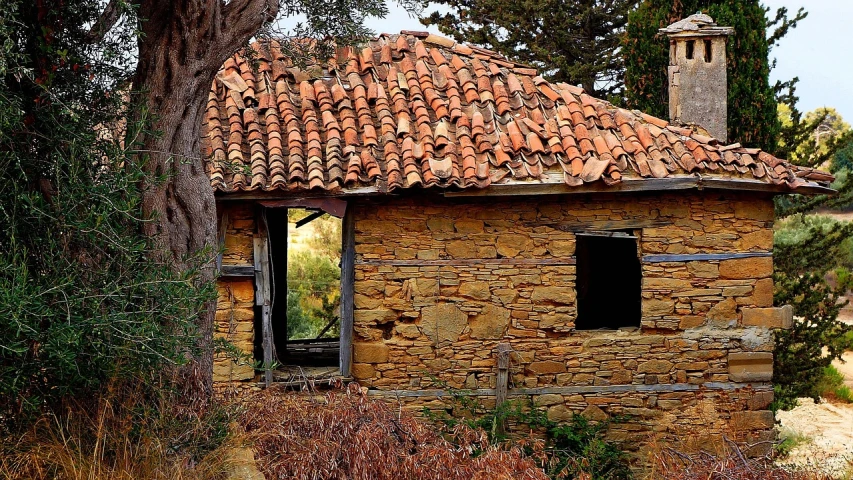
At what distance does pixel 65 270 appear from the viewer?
4527 mm

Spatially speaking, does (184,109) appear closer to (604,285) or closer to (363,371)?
(363,371)

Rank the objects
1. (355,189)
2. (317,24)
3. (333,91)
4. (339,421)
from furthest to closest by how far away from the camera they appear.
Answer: (333,91) → (355,189) → (317,24) → (339,421)

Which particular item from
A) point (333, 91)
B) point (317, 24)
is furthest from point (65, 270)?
point (333, 91)

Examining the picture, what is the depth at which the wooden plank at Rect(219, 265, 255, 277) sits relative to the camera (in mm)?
8922

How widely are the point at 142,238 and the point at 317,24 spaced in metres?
2.41

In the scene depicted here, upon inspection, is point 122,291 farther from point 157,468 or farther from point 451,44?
point 451,44

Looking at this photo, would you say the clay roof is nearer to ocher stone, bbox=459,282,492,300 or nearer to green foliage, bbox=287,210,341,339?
ocher stone, bbox=459,282,492,300

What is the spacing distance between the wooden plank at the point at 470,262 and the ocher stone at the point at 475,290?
20 centimetres

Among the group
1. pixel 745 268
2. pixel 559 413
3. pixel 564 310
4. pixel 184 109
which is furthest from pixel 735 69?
pixel 184 109

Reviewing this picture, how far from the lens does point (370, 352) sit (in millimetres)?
9188

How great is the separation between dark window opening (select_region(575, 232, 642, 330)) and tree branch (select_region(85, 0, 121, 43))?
8.85 meters

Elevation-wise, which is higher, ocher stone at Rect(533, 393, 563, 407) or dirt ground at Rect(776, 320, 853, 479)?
ocher stone at Rect(533, 393, 563, 407)

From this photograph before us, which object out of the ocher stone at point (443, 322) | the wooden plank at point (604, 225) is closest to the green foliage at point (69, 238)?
the ocher stone at point (443, 322)

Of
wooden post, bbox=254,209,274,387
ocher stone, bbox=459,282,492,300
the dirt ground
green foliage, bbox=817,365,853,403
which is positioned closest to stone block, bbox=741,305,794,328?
ocher stone, bbox=459,282,492,300
